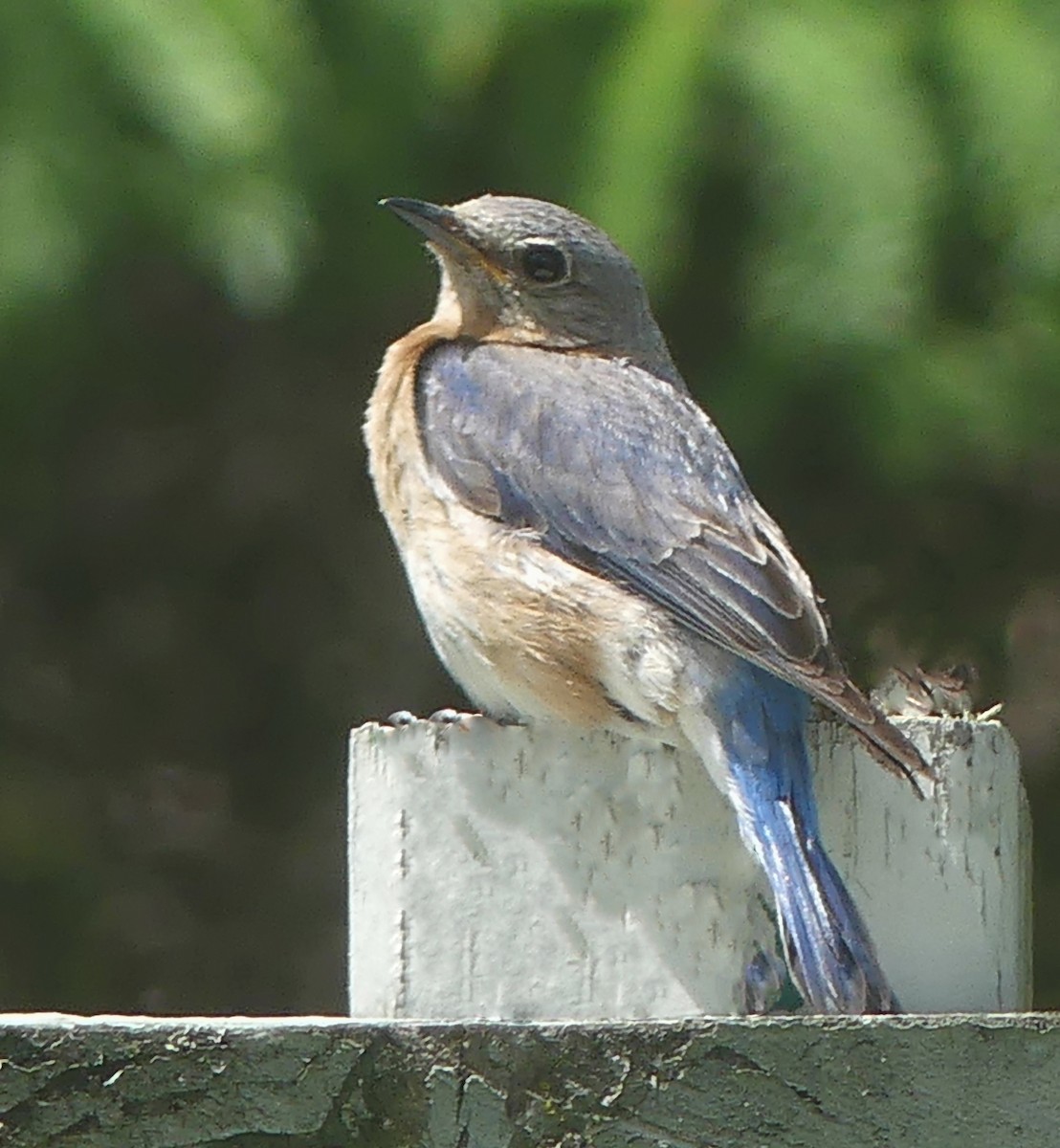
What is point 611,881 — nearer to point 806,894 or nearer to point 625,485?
point 806,894

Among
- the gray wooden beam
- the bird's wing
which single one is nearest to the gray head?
the bird's wing

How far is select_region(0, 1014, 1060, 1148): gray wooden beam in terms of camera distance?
2146 mm

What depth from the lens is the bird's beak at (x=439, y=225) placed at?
4727mm

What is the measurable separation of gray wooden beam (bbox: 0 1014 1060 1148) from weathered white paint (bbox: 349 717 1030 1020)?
1.42ft

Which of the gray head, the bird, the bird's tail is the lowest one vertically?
the bird's tail

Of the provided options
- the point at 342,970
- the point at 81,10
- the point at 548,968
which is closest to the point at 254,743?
the point at 342,970

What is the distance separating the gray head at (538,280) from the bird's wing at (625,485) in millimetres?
126

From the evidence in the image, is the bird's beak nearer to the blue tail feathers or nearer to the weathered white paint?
the blue tail feathers

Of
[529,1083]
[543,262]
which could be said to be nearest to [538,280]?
[543,262]

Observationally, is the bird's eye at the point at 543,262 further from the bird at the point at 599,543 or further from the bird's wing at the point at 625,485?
the bird's wing at the point at 625,485

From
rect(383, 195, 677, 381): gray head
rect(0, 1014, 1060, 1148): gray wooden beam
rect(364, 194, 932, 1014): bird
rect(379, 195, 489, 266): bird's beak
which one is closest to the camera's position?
rect(0, 1014, 1060, 1148): gray wooden beam

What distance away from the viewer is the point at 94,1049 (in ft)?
7.06

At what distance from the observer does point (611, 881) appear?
2.67 metres

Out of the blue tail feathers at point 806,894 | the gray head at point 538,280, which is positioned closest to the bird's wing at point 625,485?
the gray head at point 538,280
